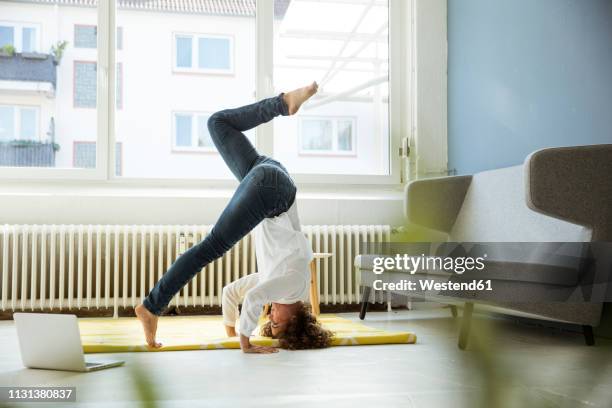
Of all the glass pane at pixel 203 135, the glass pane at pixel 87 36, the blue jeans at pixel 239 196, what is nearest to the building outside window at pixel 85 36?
the glass pane at pixel 87 36

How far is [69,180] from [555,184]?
3.01 m

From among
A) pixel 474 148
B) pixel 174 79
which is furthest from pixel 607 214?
pixel 174 79

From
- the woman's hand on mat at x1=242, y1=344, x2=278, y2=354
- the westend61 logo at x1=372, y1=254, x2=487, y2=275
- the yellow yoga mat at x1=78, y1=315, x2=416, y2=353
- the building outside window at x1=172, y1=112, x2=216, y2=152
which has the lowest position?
the yellow yoga mat at x1=78, y1=315, x2=416, y2=353

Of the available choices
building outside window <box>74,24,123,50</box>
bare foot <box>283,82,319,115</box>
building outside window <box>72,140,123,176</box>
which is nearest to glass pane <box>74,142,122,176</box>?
building outside window <box>72,140,123,176</box>

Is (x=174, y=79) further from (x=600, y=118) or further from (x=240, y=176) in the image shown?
(x=600, y=118)

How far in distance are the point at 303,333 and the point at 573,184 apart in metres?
1.08

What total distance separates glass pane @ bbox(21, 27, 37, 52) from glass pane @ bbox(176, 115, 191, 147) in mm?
997

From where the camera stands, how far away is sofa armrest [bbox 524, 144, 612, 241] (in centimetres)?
217

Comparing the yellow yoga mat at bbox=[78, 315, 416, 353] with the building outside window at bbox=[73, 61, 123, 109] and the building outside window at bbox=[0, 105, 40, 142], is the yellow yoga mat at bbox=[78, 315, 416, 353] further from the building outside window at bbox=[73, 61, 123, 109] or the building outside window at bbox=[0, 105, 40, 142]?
the building outside window at bbox=[73, 61, 123, 109]

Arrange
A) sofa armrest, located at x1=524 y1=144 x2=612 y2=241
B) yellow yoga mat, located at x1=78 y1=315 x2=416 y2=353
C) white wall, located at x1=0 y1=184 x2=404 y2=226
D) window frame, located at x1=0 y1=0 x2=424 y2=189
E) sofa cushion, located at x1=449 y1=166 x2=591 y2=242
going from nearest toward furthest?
sofa armrest, located at x1=524 y1=144 x2=612 y2=241 < yellow yoga mat, located at x1=78 y1=315 x2=416 y2=353 < sofa cushion, located at x1=449 y1=166 x2=591 y2=242 < white wall, located at x1=0 y1=184 x2=404 y2=226 < window frame, located at x1=0 y1=0 x2=424 y2=189

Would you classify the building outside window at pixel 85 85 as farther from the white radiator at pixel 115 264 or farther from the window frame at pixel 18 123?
the white radiator at pixel 115 264

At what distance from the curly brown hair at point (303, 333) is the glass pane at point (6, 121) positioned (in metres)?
2.50

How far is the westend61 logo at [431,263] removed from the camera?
415mm

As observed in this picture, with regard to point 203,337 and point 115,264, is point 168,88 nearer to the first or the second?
point 115,264
